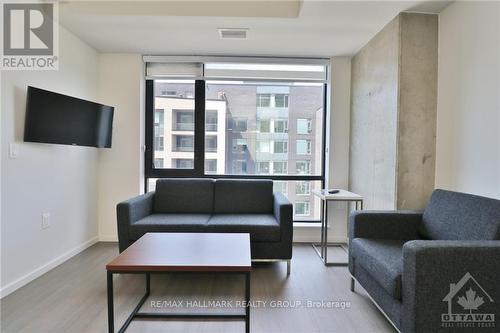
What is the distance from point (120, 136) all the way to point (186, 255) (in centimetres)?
239

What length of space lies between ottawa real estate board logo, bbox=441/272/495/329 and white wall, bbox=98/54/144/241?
326 centimetres

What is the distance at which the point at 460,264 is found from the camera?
4.56 feet

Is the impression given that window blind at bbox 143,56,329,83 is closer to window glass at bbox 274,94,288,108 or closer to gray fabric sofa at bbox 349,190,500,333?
window glass at bbox 274,94,288,108

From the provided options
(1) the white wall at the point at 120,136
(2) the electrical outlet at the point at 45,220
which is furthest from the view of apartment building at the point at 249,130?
(2) the electrical outlet at the point at 45,220

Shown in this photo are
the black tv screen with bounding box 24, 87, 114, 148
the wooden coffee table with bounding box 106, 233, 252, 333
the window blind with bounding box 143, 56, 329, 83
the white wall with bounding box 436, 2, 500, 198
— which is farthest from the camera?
the window blind with bounding box 143, 56, 329, 83

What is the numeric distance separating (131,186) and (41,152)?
1137mm

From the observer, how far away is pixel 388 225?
2.20m

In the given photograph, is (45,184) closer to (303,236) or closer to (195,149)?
(195,149)

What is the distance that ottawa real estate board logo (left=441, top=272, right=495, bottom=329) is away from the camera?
1407 millimetres

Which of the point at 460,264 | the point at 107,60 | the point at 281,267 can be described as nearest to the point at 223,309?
the point at 281,267

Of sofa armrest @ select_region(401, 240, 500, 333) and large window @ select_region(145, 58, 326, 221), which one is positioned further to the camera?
large window @ select_region(145, 58, 326, 221)

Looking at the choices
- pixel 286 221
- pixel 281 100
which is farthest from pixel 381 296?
pixel 281 100

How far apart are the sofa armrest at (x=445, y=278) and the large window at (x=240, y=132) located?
232 centimetres

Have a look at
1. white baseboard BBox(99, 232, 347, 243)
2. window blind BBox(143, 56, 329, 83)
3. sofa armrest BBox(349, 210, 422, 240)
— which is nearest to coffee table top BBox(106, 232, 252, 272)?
sofa armrest BBox(349, 210, 422, 240)
